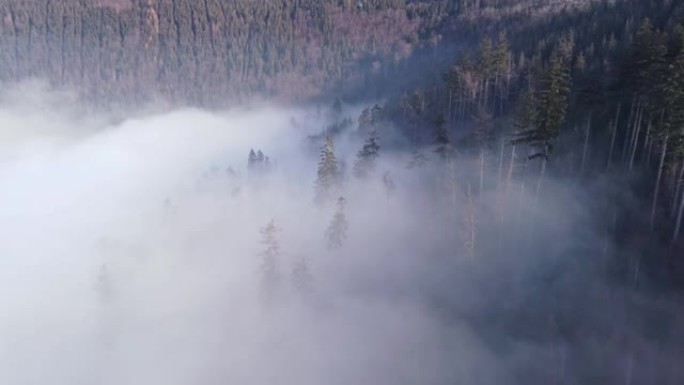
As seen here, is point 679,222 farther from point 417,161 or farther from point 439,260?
point 417,161

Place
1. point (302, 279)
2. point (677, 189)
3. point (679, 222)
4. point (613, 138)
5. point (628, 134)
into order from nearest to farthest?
1. point (679, 222)
2. point (677, 189)
3. point (628, 134)
4. point (613, 138)
5. point (302, 279)

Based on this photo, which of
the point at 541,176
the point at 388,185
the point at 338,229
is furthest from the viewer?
the point at 388,185

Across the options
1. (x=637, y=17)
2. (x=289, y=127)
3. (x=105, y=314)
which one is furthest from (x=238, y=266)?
(x=289, y=127)

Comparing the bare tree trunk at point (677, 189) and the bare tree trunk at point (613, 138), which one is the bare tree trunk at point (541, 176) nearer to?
the bare tree trunk at point (613, 138)

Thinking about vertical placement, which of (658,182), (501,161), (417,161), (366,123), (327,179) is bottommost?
(327,179)

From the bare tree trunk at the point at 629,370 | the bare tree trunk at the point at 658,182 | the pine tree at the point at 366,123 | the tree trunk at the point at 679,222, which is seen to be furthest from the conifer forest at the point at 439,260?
the pine tree at the point at 366,123

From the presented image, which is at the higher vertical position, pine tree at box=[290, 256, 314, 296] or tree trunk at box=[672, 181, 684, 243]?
tree trunk at box=[672, 181, 684, 243]

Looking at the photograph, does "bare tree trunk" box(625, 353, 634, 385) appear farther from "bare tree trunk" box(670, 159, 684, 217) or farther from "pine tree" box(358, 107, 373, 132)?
"pine tree" box(358, 107, 373, 132)

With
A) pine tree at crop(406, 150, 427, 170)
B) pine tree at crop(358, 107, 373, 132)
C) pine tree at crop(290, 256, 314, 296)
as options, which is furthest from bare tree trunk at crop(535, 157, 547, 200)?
pine tree at crop(358, 107, 373, 132)

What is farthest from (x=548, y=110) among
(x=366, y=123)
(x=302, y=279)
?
(x=366, y=123)

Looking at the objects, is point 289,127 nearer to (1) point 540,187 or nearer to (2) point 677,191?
(1) point 540,187
